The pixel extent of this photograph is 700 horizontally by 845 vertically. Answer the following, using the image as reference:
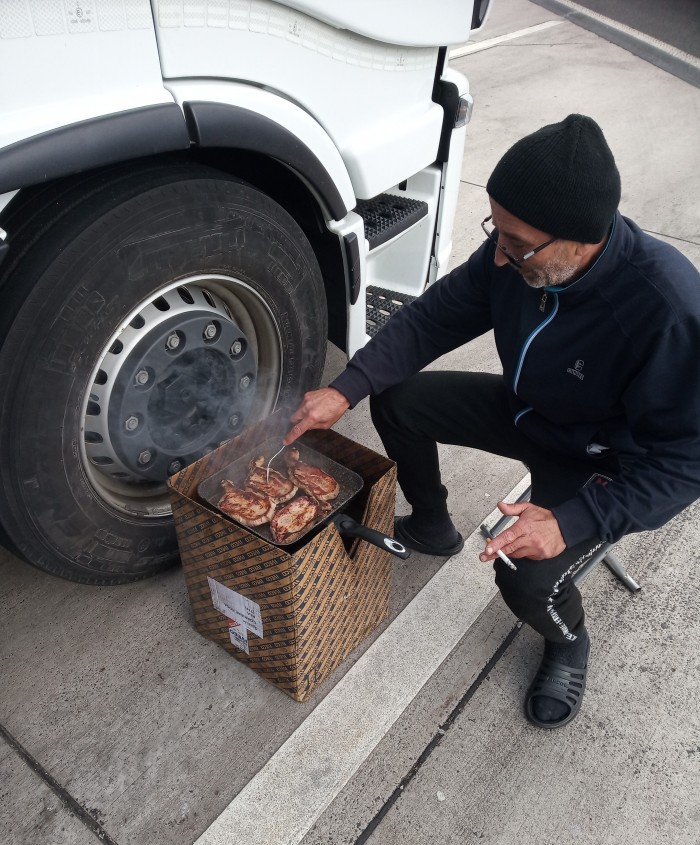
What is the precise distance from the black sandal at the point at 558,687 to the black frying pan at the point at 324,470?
50 cm

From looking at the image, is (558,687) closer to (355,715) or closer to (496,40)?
(355,715)

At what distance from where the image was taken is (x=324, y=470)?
7.07ft

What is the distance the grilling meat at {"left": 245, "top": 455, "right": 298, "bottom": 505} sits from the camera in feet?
6.75

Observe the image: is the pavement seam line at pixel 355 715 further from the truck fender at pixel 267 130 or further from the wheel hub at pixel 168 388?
the truck fender at pixel 267 130

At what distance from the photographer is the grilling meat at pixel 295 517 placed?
193 cm

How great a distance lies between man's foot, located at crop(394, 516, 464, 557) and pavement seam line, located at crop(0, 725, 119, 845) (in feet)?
3.90

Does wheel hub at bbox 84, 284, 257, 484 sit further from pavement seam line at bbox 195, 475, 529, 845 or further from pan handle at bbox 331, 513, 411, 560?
pavement seam line at bbox 195, 475, 529, 845

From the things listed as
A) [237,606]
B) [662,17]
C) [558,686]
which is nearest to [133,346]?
[237,606]

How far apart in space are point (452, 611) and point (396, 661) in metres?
0.26

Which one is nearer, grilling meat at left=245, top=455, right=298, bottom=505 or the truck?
the truck

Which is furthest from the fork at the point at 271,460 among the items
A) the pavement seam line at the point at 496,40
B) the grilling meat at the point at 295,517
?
the pavement seam line at the point at 496,40

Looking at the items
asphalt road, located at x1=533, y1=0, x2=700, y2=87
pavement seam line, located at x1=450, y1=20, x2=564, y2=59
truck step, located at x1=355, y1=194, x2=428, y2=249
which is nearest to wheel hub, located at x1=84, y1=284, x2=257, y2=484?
truck step, located at x1=355, y1=194, x2=428, y2=249

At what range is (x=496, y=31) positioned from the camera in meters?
9.59

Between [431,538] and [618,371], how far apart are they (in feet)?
3.01
